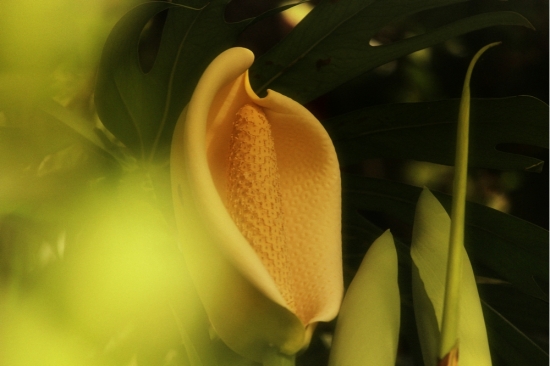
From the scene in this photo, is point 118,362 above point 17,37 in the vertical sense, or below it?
below

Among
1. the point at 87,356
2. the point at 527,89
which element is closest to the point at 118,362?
the point at 87,356

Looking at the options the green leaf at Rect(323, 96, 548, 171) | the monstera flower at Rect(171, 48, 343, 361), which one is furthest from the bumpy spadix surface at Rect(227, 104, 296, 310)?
the green leaf at Rect(323, 96, 548, 171)

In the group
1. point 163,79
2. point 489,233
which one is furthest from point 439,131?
point 163,79

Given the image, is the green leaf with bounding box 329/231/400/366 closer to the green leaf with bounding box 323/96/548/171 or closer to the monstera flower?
the monstera flower

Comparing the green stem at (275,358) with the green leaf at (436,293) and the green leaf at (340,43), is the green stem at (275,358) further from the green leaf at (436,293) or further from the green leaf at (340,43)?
the green leaf at (340,43)

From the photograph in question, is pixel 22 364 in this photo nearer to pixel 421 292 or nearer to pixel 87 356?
pixel 87 356
